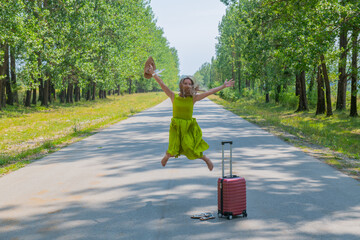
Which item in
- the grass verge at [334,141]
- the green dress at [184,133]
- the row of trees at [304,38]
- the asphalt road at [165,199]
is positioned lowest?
the asphalt road at [165,199]

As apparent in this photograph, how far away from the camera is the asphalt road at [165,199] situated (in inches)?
192

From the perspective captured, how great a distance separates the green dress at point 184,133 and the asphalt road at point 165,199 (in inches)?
28.2

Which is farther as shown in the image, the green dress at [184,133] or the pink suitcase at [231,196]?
the green dress at [184,133]

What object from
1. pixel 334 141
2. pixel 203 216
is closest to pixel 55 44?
pixel 334 141

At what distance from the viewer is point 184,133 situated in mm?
6332

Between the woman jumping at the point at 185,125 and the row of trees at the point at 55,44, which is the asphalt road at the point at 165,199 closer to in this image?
the woman jumping at the point at 185,125

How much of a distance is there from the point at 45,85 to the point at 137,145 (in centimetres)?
2523

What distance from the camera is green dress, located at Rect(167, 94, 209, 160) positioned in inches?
248

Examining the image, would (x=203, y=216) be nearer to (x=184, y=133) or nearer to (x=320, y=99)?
(x=184, y=133)

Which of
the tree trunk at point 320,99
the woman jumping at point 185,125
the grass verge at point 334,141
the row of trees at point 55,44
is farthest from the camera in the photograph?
the row of trees at point 55,44

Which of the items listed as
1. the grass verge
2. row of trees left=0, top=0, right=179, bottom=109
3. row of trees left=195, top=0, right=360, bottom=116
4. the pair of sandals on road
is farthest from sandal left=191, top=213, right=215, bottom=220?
A: row of trees left=0, top=0, right=179, bottom=109

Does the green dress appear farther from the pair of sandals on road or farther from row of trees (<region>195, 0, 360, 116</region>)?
row of trees (<region>195, 0, 360, 116</region>)

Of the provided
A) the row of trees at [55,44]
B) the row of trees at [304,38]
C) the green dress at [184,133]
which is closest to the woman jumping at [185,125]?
the green dress at [184,133]

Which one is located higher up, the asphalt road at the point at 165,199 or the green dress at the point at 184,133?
the green dress at the point at 184,133
